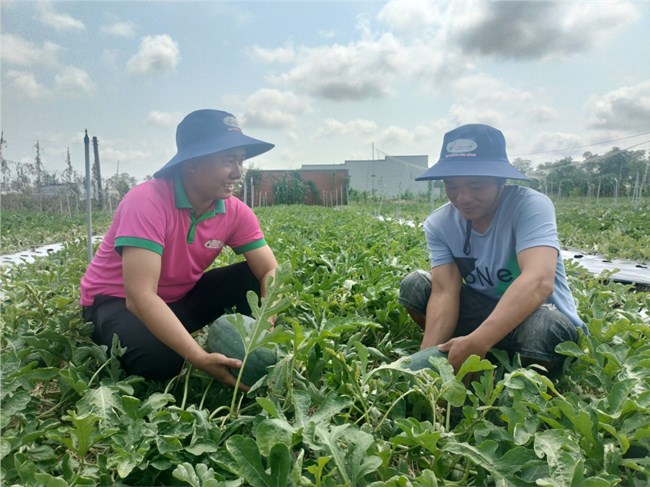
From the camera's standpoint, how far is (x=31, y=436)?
57.5 inches

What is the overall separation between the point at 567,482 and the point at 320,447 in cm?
62

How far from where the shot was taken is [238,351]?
1921 millimetres

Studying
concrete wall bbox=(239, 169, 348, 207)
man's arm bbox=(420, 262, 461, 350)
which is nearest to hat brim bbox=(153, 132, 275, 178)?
man's arm bbox=(420, 262, 461, 350)

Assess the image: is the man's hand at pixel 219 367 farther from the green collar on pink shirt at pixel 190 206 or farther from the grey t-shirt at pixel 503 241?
the grey t-shirt at pixel 503 241

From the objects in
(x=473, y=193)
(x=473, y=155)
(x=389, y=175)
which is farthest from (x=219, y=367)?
(x=389, y=175)

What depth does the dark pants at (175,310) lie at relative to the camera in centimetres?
209

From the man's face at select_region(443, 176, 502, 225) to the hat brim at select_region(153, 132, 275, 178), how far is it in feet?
2.94

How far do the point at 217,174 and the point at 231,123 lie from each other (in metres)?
0.29

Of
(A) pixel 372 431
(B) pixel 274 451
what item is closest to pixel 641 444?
(A) pixel 372 431

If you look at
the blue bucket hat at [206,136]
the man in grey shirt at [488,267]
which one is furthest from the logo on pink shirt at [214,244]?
the man in grey shirt at [488,267]

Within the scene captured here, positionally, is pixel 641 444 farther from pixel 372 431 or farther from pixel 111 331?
pixel 111 331

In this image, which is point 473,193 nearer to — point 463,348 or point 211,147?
point 463,348

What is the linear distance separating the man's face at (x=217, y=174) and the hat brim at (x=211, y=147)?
0.13ft

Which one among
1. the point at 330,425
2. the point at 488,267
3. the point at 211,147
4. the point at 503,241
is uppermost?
the point at 211,147
